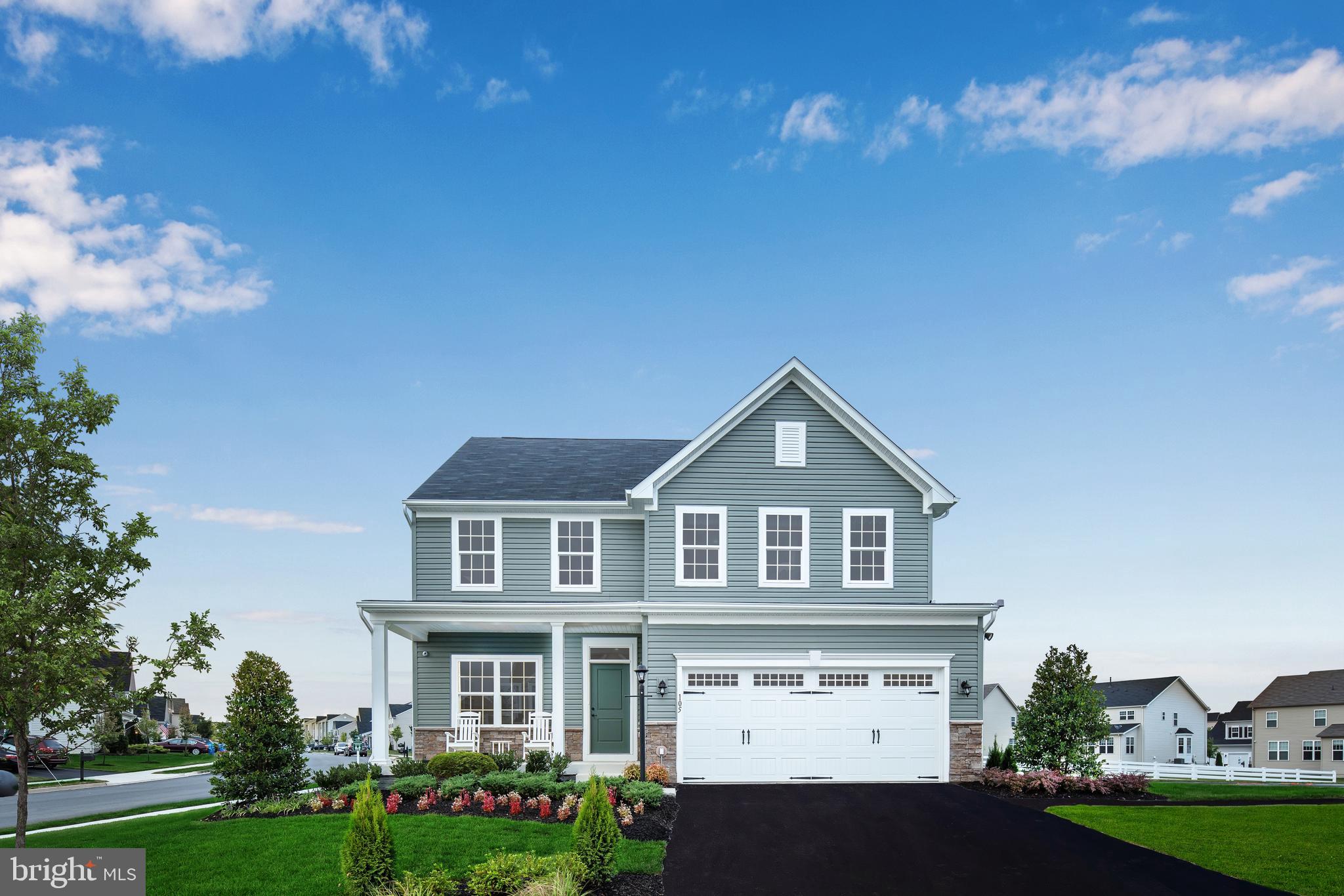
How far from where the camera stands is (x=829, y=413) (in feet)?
71.4

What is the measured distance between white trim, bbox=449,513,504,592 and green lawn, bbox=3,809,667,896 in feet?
24.5

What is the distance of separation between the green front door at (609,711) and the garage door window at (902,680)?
595 cm

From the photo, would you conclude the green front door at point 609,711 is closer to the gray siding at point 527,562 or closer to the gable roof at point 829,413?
the gray siding at point 527,562

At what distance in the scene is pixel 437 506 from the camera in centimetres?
2225

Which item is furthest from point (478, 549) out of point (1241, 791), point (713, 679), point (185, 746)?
point (185, 746)

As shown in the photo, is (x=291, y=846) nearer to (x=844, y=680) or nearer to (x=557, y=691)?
(x=557, y=691)

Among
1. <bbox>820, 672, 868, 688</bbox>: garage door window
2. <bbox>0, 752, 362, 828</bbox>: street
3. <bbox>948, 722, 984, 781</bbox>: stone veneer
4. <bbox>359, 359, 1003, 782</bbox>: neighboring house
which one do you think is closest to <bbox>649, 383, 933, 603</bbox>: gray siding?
Answer: <bbox>359, 359, 1003, 782</bbox>: neighboring house

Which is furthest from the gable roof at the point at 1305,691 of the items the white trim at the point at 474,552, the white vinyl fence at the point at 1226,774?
the white trim at the point at 474,552

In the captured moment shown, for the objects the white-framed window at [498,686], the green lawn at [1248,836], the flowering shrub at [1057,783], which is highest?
the white-framed window at [498,686]

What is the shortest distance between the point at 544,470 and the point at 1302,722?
52871 mm

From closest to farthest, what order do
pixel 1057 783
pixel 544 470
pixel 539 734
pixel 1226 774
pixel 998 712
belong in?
pixel 1057 783 → pixel 539 734 → pixel 544 470 → pixel 1226 774 → pixel 998 712

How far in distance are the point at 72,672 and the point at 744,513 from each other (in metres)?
13.4

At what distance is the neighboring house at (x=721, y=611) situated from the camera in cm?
2036

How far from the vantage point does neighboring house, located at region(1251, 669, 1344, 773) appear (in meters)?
52.9
